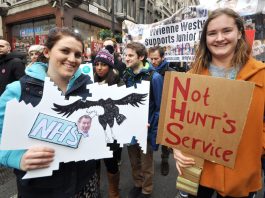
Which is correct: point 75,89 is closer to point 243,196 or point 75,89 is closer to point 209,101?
point 209,101

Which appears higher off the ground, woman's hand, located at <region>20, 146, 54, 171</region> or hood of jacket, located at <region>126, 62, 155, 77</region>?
hood of jacket, located at <region>126, 62, 155, 77</region>

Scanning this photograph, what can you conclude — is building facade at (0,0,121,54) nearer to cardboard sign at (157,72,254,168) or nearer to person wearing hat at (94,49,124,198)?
person wearing hat at (94,49,124,198)

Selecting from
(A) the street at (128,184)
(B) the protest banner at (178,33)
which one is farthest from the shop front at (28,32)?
(A) the street at (128,184)

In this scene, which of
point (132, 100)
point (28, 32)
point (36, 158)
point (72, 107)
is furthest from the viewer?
point (28, 32)

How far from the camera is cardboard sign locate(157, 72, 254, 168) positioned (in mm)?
1377

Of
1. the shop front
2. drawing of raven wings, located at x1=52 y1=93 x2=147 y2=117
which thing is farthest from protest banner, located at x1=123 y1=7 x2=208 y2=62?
the shop front

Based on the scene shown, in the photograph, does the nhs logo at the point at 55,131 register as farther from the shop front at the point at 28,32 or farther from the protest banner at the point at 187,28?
the shop front at the point at 28,32

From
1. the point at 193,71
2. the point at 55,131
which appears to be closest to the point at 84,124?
the point at 55,131

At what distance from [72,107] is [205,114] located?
761mm

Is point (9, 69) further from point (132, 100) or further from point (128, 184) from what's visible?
point (132, 100)

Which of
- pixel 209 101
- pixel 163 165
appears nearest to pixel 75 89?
pixel 209 101

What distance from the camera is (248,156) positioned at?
151 cm

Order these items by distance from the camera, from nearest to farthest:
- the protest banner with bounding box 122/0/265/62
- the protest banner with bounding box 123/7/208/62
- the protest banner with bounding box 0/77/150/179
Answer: the protest banner with bounding box 0/77/150/179
the protest banner with bounding box 122/0/265/62
the protest banner with bounding box 123/7/208/62

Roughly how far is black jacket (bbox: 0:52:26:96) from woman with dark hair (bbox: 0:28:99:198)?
2.77 m
